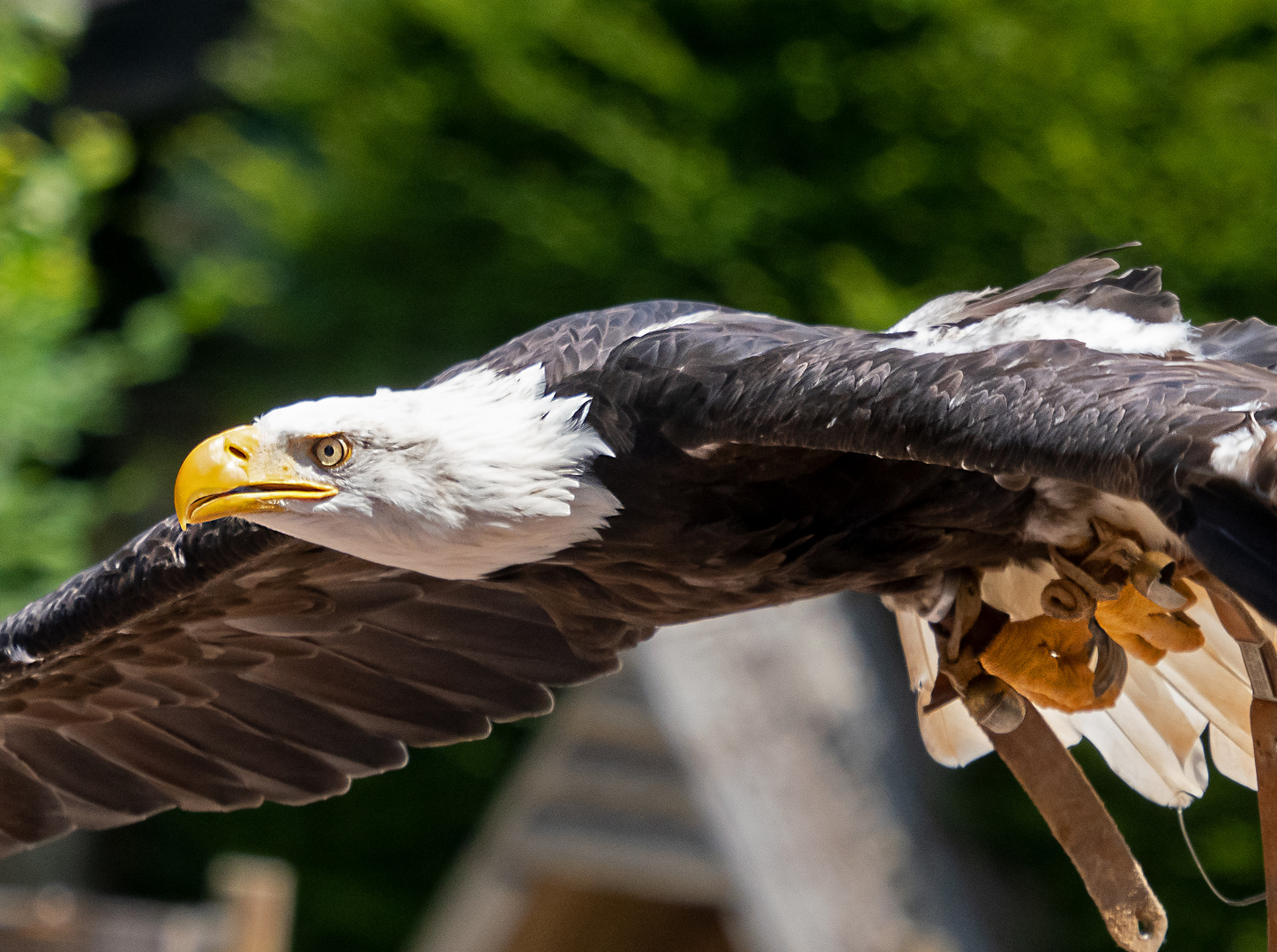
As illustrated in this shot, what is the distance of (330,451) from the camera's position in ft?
6.21

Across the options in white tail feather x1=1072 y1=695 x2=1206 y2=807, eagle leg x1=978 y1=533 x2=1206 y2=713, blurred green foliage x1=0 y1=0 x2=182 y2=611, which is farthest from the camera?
blurred green foliage x1=0 y1=0 x2=182 y2=611

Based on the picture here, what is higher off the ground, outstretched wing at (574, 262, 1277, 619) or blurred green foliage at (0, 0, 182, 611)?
outstretched wing at (574, 262, 1277, 619)

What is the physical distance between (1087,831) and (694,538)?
79cm

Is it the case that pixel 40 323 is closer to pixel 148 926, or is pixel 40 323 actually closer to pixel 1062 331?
pixel 148 926

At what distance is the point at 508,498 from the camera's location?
1.91 m

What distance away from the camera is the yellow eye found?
6.20 feet

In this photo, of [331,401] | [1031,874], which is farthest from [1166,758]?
[1031,874]

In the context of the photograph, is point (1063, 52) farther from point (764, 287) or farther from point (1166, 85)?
point (764, 287)

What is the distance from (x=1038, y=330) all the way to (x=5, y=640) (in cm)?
164

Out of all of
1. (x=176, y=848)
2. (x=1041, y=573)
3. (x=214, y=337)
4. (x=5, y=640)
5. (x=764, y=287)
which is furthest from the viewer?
(x=176, y=848)

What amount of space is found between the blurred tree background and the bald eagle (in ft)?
7.18

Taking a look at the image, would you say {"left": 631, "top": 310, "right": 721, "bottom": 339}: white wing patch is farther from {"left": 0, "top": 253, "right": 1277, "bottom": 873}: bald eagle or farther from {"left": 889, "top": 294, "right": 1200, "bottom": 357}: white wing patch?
{"left": 889, "top": 294, "right": 1200, "bottom": 357}: white wing patch

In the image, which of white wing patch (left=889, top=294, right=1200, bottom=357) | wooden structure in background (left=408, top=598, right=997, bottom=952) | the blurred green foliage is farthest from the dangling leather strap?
the blurred green foliage

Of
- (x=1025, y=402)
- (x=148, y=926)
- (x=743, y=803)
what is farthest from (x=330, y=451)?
(x=148, y=926)
